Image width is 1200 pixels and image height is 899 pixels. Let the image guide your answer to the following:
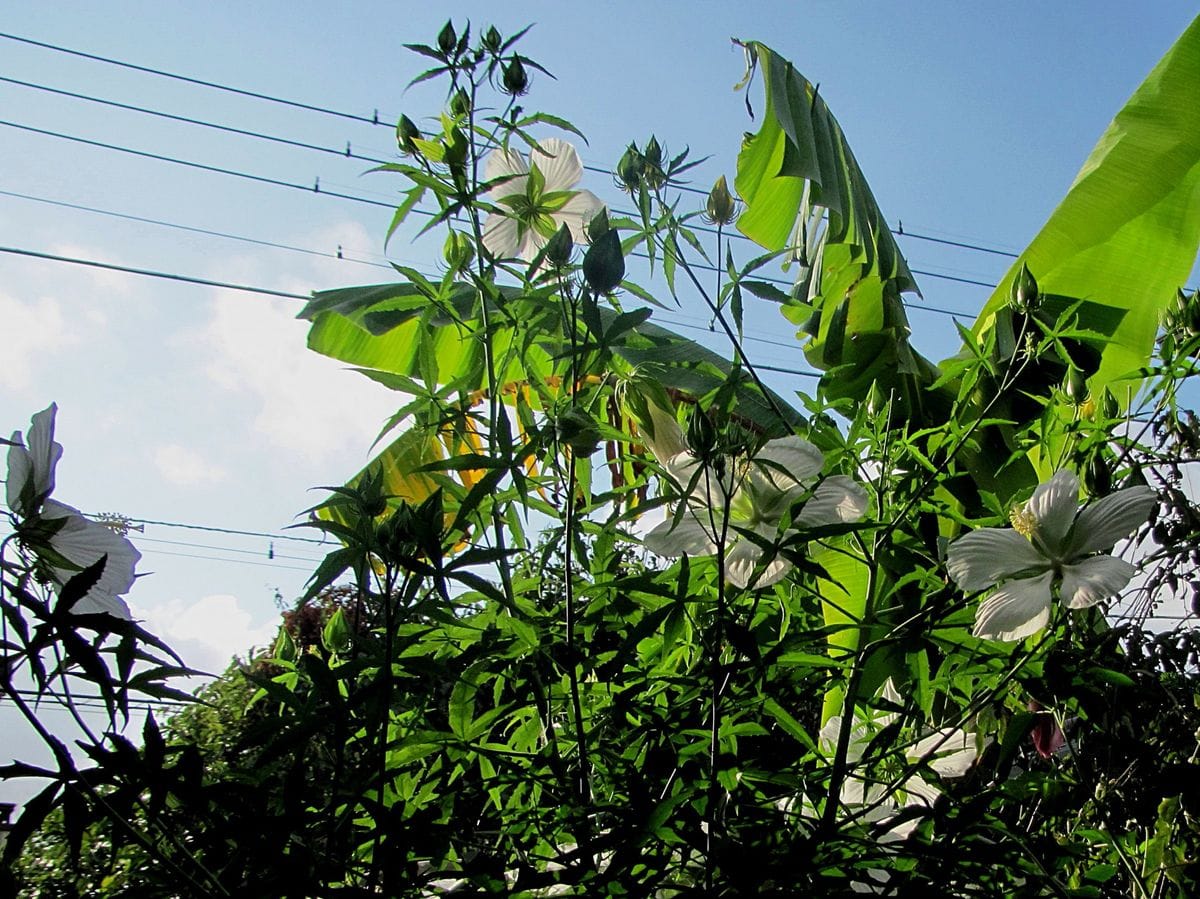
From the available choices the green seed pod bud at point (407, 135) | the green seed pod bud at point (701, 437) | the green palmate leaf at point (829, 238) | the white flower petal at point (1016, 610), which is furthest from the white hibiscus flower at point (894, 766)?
the green palmate leaf at point (829, 238)

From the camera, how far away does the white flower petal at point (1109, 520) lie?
2.18 ft

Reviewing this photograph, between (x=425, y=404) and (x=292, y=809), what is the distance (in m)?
0.40

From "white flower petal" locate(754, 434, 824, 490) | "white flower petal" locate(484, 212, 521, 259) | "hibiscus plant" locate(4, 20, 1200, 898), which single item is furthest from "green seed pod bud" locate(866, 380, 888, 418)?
"white flower petal" locate(484, 212, 521, 259)

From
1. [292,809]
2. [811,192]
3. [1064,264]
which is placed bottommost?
[292,809]

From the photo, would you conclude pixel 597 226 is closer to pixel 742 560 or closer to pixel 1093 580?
pixel 742 560

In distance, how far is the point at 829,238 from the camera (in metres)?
2.31

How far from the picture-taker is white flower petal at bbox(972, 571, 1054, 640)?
0.67 meters

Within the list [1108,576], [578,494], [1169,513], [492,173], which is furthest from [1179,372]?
[1169,513]

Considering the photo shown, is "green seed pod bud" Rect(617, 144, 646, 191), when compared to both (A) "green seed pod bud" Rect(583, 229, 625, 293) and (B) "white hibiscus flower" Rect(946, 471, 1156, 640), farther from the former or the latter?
(B) "white hibiscus flower" Rect(946, 471, 1156, 640)

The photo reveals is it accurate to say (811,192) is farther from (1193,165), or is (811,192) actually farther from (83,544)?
(83,544)

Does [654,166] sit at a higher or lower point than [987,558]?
higher

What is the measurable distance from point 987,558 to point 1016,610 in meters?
0.04

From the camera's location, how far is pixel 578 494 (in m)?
0.95

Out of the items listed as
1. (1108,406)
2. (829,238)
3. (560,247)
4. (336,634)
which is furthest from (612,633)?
(829,238)
